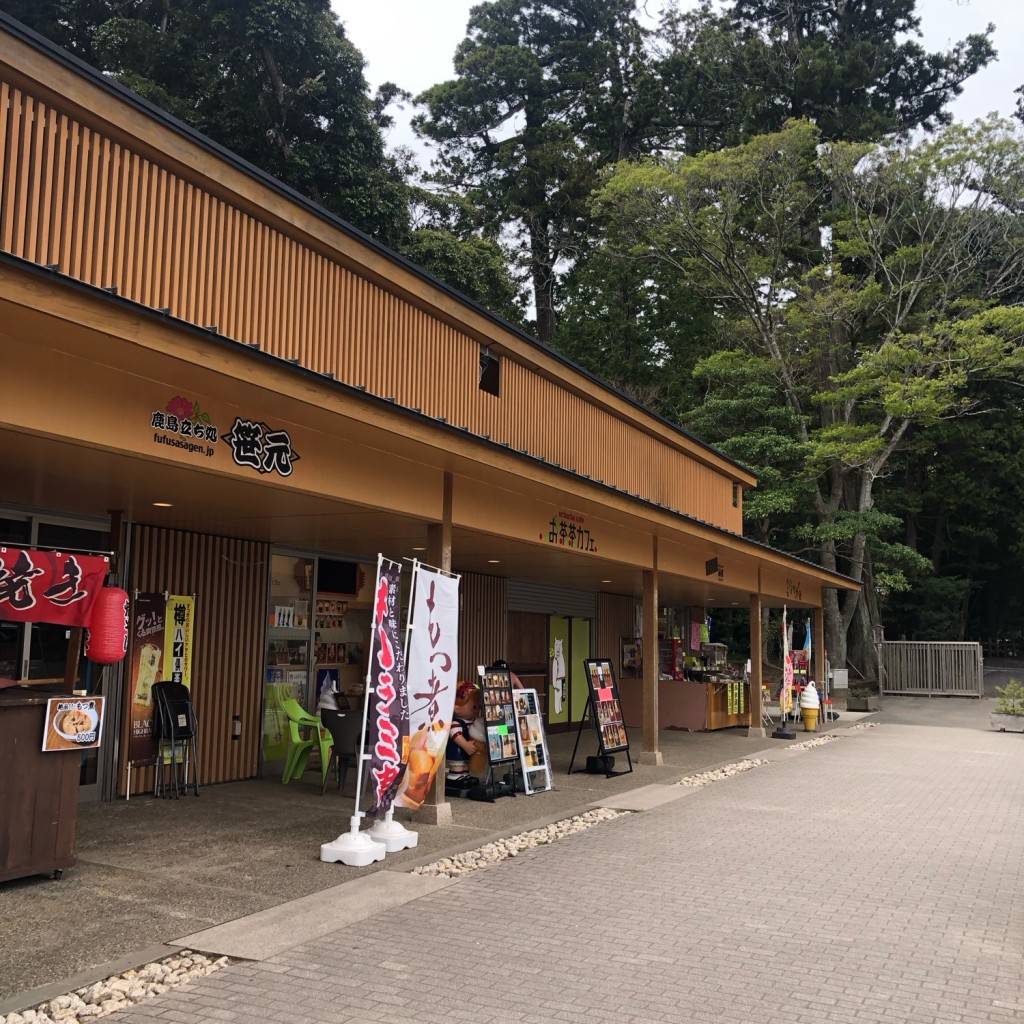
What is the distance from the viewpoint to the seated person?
34.4ft

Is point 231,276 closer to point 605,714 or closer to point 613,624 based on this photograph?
point 605,714

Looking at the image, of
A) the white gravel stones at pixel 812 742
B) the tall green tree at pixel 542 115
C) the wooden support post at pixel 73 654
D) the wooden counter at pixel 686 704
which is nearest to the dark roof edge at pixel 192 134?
the wooden support post at pixel 73 654

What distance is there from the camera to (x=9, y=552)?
630 centimetres

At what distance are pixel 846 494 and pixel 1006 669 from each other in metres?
13.3

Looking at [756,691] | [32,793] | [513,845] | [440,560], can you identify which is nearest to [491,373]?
[440,560]

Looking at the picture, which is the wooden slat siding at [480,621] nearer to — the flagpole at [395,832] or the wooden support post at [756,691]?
the wooden support post at [756,691]

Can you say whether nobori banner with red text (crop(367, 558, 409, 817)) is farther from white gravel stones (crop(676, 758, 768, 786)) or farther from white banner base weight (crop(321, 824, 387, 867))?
white gravel stones (crop(676, 758, 768, 786))

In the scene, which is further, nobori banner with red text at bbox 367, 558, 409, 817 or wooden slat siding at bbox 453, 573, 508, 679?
wooden slat siding at bbox 453, 573, 508, 679

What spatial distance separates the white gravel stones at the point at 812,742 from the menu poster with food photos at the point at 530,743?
23.8 feet

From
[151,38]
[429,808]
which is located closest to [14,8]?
[151,38]

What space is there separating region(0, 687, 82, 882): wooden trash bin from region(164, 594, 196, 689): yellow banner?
11.3 feet

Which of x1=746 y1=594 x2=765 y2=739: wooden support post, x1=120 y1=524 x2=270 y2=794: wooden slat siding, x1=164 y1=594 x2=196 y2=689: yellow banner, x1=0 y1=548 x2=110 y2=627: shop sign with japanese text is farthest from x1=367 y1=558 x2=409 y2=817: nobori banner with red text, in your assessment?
x1=746 y1=594 x2=765 y2=739: wooden support post

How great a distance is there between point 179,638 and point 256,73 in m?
19.3

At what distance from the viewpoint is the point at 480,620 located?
15414mm
